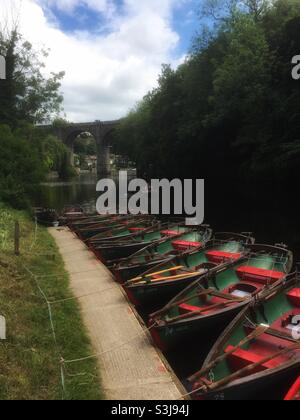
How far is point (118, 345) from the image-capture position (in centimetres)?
878

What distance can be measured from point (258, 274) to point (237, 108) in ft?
95.5

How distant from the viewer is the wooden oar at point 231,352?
22.9 feet

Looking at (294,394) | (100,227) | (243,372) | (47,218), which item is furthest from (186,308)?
(47,218)

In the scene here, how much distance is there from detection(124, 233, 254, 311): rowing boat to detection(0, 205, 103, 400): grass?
1823mm

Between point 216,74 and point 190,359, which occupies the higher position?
point 216,74

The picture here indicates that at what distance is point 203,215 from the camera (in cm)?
3206

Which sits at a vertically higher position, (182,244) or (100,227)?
(100,227)

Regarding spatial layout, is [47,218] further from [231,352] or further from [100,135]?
[100,135]

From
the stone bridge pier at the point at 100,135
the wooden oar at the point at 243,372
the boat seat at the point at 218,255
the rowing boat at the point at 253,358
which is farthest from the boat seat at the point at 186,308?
the stone bridge pier at the point at 100,135

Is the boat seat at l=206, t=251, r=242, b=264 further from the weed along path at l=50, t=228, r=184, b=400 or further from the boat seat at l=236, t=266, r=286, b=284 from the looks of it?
the weed along path at l=50, t=228, r=184, b=400

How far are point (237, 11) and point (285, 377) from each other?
1745 inches

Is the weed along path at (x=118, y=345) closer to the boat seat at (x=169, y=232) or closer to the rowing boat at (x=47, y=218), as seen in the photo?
the boat seat at (x=169, y=232)

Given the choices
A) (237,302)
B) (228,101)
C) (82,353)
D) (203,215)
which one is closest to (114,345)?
(82,353)
